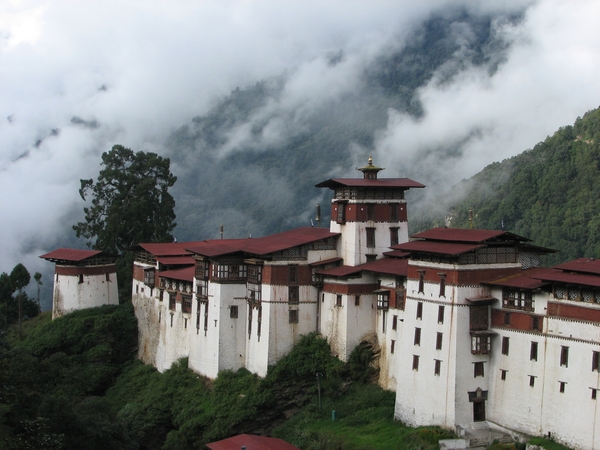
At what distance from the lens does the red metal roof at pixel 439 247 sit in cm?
4475

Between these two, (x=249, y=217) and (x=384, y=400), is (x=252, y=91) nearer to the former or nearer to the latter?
(x=249, y=217)

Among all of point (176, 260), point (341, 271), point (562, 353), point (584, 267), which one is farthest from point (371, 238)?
point (562, 353)

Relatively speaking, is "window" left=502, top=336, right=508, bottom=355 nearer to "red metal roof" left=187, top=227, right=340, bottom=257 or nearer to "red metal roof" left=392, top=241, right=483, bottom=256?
"red metal roof" left=392, top=241, right=483, bottom=256

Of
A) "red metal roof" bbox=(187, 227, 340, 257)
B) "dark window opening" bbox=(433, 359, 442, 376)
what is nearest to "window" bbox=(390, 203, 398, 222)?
"red metal roof" bbox=(187, 227, 340, 257)

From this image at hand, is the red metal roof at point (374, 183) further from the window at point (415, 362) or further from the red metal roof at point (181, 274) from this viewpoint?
the window at point (415, 362)

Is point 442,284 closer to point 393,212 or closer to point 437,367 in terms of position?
point 437,367

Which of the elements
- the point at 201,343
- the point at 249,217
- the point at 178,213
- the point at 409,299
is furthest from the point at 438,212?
the point at 409,299

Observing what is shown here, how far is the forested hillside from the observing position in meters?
86.2

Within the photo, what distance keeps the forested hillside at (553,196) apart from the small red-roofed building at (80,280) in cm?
3909

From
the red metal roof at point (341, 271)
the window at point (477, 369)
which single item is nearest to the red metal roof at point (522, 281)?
the window at point (477, 369)

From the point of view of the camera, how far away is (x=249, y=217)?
130875 millimetres

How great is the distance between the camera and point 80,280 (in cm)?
7431

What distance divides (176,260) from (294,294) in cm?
1498

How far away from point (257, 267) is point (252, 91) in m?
113
